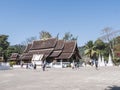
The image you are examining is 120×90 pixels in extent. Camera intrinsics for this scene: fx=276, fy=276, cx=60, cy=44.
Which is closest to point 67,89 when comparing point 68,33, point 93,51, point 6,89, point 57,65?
point 6,89

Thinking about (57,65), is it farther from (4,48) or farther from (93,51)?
(4,48)

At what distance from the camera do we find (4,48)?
9919 centimetres

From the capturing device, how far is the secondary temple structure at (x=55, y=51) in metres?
64.8

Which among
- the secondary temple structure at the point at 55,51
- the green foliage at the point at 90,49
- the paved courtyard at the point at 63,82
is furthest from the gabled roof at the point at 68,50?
the paved courtyard at the point at 63,82

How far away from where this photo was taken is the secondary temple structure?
64831mm

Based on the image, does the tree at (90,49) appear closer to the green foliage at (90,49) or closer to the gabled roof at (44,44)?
the green foliage at (90,49)

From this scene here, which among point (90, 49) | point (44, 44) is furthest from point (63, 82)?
point (90, 49)

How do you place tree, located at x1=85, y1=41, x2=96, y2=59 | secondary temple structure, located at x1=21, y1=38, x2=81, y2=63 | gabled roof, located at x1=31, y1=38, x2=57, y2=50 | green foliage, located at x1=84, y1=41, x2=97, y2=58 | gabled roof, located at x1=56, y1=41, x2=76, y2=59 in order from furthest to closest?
tree, located at x1=85, y1=41, x2=96, y2=59 < green foliage, located at x1=84, y1=41, x2=97, y2=58 < gabled roof, located at x1=31, y1=38, x2=57, y2=50 < secondary temple structure, located at x1=21, y1=38, x2=81, y2=63 < gabled roof, located at x1=56, y1=41, x2=76, y2=59

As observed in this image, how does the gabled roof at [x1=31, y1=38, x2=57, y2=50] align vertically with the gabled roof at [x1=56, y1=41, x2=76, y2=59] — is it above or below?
above

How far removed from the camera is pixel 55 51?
67500mm

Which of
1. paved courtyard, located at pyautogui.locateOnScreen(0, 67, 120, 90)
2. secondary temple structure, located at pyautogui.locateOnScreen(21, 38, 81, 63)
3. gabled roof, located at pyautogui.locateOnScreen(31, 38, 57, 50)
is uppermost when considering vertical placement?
gabled roof, located at pyautogui.locateOnScreen(31, 38, 57, 50)

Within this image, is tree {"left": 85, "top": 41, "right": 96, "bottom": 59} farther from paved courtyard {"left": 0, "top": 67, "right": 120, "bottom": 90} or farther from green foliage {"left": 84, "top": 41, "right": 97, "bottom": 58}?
paved courtyard {"left": 0, "top": 67, "right": 120, "bottom": 90}

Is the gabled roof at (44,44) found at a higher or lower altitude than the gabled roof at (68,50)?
higher

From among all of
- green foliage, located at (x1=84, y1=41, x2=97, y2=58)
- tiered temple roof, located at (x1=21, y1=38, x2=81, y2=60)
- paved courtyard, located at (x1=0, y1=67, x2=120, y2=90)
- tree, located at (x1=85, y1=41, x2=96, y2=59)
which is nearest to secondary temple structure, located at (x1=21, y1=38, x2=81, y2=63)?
tiered temple roof, located at (x1=21, y1=38, x2=81, y2=60)
